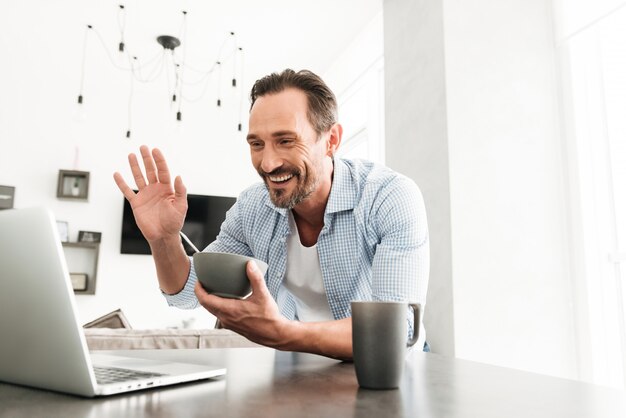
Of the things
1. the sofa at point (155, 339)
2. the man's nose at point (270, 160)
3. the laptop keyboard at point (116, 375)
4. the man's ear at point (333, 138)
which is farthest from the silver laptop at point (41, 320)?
the sofa at point (155, 339)

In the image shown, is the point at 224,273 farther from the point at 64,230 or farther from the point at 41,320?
the point at 64,230

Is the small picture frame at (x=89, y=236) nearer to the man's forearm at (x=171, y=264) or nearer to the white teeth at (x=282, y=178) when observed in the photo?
the man's forearm at (x=171, y=264)

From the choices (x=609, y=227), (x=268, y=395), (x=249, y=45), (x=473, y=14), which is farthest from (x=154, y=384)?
(x=249, y=45)

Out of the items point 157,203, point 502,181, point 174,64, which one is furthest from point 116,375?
point 174,64

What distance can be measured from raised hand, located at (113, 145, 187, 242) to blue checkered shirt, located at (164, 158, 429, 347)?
167mm

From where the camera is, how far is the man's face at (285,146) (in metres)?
1.31

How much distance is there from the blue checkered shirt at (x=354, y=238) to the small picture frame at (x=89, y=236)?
3.88 meters

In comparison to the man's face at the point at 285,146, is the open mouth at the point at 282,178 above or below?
below

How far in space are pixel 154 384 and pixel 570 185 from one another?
249 cm

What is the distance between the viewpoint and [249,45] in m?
4.32

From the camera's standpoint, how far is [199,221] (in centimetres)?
527

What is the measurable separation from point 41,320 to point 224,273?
0.93 feet

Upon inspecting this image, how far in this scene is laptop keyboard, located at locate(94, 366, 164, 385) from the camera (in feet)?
1.90

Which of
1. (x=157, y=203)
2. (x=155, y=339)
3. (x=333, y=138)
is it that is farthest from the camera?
(x=155, y=339)
